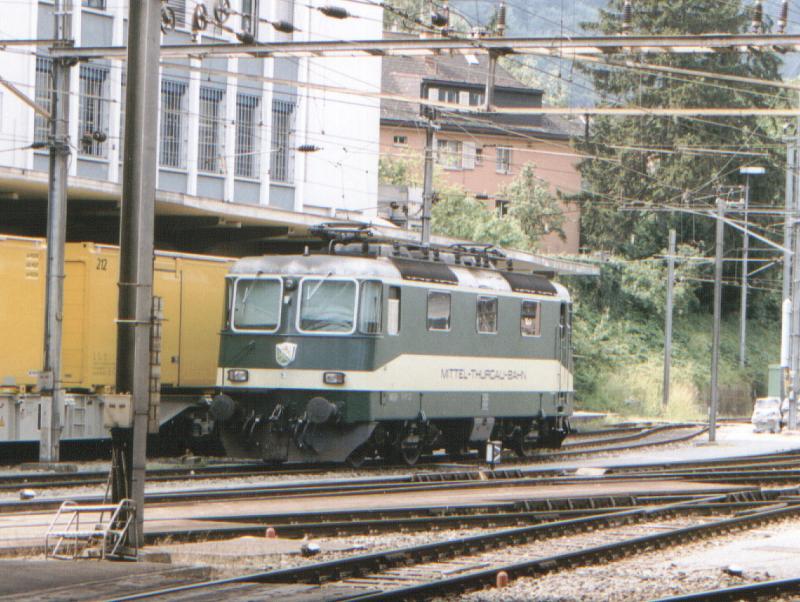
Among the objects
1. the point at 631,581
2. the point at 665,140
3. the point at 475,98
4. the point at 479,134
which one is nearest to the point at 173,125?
the point at 631,581

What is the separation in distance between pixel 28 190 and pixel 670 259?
111 feet

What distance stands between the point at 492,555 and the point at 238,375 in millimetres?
9947

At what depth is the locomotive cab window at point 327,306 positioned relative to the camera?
2233 centimetres

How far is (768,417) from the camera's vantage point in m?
39.0

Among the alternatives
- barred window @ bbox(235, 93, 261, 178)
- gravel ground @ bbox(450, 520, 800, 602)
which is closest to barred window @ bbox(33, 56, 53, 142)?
barred window @ bbox(235, 93, 261, 178)

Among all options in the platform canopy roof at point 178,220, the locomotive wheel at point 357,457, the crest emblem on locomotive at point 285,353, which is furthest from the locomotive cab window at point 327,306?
the locomotive wheel at point 357,457

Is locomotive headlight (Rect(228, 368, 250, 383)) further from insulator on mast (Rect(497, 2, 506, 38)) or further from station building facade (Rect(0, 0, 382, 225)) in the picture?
station building facade (Rect(0, 0, 382, 225))

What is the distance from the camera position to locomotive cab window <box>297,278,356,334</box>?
22.3 m

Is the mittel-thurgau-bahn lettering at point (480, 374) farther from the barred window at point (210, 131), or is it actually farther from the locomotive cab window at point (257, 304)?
the barred window at point (210, 131)

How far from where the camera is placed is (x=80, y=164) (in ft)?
112

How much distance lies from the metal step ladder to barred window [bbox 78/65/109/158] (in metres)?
22.7

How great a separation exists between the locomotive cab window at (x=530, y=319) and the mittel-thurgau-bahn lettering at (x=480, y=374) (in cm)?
73

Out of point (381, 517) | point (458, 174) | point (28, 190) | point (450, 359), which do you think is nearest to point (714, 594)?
point (381, 517)

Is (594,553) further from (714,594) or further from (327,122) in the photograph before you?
(327,122)
